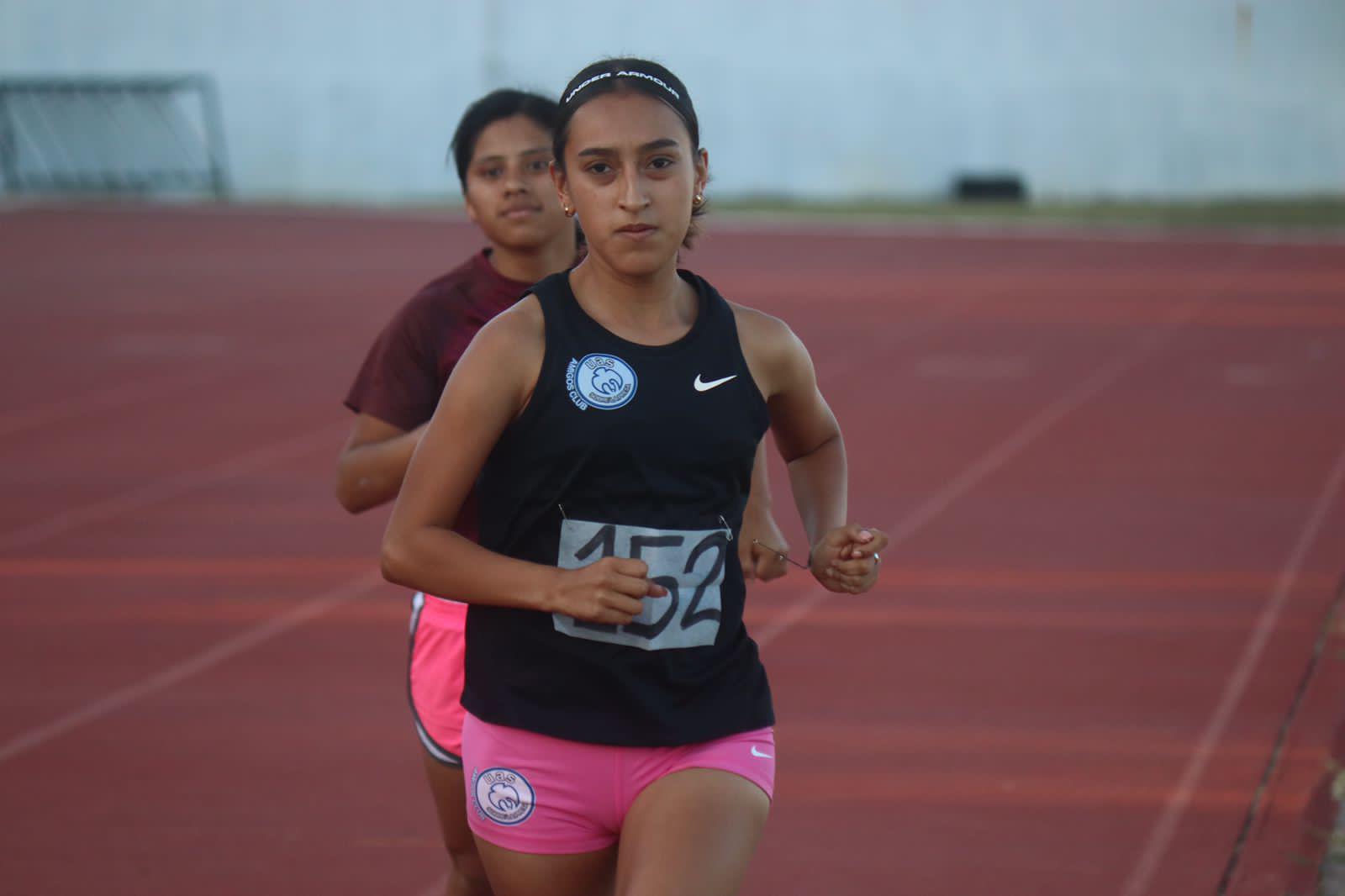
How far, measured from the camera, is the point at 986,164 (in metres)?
40.2

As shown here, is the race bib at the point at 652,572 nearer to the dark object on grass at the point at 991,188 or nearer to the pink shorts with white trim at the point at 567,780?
the pink shorts with white trim at the point at 567,780

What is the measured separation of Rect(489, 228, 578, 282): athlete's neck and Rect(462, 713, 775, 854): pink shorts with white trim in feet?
4.20

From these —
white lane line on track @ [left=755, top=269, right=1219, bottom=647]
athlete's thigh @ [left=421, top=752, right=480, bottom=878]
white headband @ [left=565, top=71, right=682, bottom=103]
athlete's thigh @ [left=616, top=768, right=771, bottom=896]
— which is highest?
white headband @ [left=565, top=71, right=682, bottom=103]

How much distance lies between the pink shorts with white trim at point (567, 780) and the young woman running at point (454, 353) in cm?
55

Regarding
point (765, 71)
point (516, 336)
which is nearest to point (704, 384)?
point (516, 336)

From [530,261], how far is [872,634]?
3514mm

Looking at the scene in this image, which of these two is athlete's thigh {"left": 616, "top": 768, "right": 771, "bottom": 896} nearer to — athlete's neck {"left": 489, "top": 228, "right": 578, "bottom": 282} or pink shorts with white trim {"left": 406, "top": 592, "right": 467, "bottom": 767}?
pink shorts with white trim {"left": 406, "top": 592, "right": 467, "bottom": 767}

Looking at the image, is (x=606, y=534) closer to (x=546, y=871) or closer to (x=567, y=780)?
(x=567, y=780)

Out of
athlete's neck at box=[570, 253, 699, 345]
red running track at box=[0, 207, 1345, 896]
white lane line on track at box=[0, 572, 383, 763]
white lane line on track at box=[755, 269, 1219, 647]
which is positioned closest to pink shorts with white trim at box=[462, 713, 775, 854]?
athlete's neck at box=[570, 253, 699, 345]

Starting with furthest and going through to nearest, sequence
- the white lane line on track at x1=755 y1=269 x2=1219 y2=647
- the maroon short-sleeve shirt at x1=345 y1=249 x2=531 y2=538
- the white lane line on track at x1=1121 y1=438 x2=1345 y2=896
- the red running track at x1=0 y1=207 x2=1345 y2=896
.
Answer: the white lane line on track at x1=755 y1=269 x2=1219 y2=647 < the red running track at x1=0 y1=207 x2=1345 y2=896 < the white lane line on track at x1=1121 y1=438 x2=1345 y2=896 < the maroon short-sleeve shirt at x1=345 y1=249 x2=531 y2=538

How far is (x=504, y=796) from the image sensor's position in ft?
8.53

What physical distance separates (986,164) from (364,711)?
36.0 m

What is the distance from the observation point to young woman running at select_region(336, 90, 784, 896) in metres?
Answer: 3.36

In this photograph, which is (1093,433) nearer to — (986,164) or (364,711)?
(364,711)
